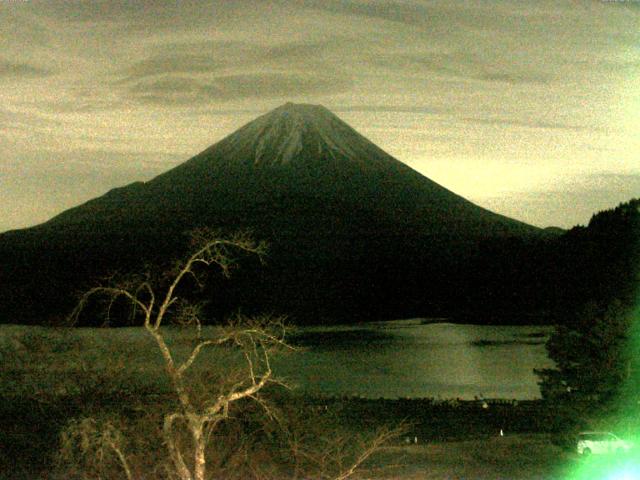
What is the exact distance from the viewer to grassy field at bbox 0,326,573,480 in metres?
13.8

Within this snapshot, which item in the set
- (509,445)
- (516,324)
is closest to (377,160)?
(516,324)

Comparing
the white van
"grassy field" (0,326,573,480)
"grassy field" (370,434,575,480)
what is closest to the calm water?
"grassy field" (0,326,573,480)

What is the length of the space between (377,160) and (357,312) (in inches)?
1069

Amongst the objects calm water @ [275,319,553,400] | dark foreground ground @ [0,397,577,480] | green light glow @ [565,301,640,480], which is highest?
green light glow @ [565,301,640,480]

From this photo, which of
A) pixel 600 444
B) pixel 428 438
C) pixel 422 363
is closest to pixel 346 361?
pixel 422 363

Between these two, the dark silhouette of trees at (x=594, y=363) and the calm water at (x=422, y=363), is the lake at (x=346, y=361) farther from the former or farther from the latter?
the dark silhouette of trees at (x=594, y=363)

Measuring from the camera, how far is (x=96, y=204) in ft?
336

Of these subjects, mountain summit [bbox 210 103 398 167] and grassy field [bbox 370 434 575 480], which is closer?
grassy field [bbox 370 434 575 480]

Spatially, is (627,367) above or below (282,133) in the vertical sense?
below

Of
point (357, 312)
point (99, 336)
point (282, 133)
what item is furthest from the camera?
point (282, 133)

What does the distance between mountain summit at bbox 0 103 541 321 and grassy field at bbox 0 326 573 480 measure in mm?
49475

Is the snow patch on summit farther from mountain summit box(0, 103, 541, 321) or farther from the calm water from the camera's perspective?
the calm water

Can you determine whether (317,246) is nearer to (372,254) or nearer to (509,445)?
(372,254)

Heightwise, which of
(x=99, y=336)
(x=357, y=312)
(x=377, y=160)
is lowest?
(x=357, y=312)
